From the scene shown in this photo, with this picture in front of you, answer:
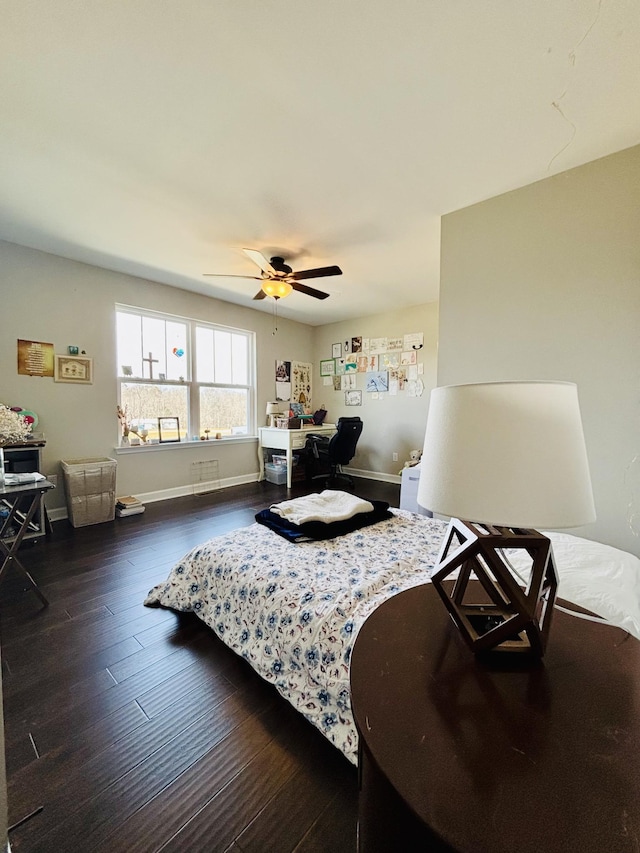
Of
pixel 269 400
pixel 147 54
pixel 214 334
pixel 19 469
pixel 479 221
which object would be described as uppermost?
pixel 147 54

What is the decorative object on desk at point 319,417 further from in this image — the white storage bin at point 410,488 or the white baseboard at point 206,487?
the white storage bin at point 410,488

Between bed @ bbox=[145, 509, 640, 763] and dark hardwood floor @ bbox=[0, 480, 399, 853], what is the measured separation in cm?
11

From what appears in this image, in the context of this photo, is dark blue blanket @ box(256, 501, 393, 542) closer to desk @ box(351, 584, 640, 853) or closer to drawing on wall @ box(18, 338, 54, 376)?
desk @ box(351, 584, 640, 853)

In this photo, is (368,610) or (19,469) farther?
(19,469)

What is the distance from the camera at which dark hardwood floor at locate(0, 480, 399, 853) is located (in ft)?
3.03

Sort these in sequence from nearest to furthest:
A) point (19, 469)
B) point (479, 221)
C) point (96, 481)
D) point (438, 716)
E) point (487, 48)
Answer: point (438, 716), point (487, 48), point (479, 221), point (19, 469), point (96, 481)

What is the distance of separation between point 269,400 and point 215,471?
1.34m

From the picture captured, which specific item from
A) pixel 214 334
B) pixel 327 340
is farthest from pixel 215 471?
pixel 327 340

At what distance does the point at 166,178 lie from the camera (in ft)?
6.77

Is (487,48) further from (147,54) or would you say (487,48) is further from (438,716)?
(438,716)

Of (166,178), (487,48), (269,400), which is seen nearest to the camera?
(487,48)

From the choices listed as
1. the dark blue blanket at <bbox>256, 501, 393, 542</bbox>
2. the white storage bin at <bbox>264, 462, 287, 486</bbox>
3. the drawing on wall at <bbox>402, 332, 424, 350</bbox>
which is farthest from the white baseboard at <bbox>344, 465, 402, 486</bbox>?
the dark blue blanket at <bbox>256, 501, 393, 542</bbox>

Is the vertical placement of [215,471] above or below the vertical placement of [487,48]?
below

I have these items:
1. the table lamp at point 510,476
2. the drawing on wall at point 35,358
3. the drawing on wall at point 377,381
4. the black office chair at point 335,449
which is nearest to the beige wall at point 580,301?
the table lamp at point 510,476
